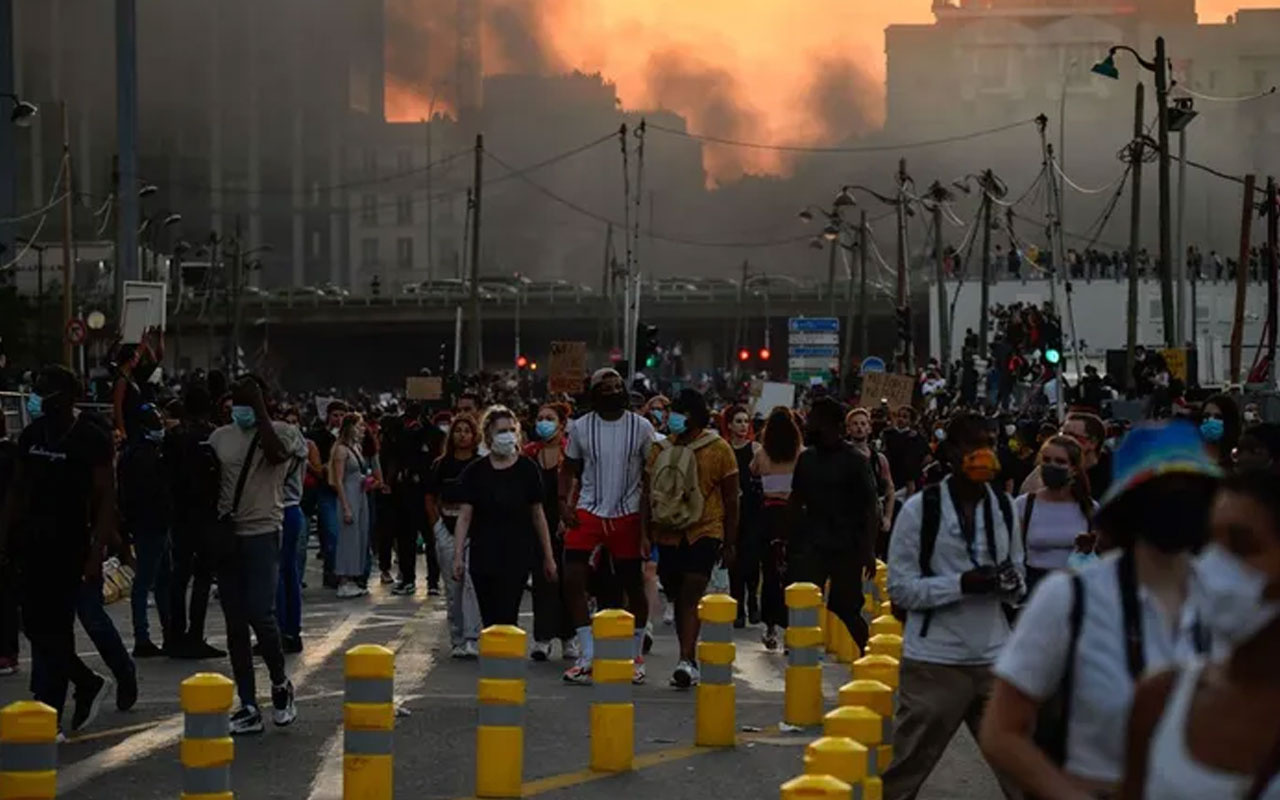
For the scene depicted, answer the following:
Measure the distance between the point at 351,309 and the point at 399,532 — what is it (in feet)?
340

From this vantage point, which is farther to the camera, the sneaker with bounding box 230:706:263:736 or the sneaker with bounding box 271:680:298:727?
the sneaker with bounding box 271:680:298:727

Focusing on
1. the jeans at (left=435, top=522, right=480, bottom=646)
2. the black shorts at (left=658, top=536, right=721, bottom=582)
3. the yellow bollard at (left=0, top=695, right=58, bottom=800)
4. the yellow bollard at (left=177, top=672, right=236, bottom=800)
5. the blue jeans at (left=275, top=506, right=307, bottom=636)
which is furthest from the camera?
the blue jeans at (left=275, top=506, right=307, bottom=636)

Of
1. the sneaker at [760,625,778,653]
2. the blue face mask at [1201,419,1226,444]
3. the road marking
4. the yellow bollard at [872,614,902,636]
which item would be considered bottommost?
the sneaker at [760,625,778,653]

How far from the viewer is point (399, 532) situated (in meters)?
25.1

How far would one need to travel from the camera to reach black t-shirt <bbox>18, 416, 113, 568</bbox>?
12422mm

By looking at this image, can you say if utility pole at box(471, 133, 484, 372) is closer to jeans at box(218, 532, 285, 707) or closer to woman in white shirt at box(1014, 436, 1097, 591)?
jeans at box(218, 532, 285, 707)

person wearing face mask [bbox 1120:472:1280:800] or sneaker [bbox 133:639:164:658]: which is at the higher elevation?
person wearing face mask [bbox 1120:472:1280:800]

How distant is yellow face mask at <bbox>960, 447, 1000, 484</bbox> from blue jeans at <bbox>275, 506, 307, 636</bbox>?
28.2 feet

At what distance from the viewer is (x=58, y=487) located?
1252 cm

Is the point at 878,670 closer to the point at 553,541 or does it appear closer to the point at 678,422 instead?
the point at 678,422

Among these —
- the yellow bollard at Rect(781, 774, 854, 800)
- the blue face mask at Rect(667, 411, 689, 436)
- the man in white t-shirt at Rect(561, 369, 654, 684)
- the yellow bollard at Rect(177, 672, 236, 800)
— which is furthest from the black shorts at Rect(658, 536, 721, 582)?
the yellow bollard at Rect(781, 774, 854, 800)

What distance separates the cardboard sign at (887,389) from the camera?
3497 centimetres

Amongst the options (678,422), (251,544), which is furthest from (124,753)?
(678,422)

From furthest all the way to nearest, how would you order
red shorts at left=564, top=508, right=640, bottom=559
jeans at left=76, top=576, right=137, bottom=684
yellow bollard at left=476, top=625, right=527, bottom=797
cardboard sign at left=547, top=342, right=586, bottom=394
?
1. cardboard sign at left=547, top=342, right=586, bottom=394
2. red shorts at left=564, top=508, right=640, bottom=559
3. jeans at left=76, top=576, right=137, bottom=684
4. yellow bollard at left=476, top=625, right=527, bottom=797
